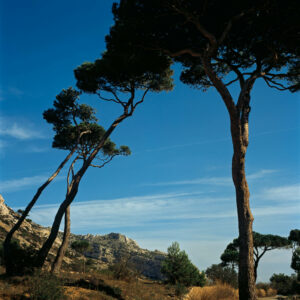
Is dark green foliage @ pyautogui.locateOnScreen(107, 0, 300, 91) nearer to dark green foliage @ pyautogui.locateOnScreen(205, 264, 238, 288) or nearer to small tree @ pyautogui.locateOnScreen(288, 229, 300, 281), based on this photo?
dark green foliage @ pyautogui.locateOnScreen(205, 264, 238, 288)

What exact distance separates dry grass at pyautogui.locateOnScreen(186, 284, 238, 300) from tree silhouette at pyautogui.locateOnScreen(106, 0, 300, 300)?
1586 mm

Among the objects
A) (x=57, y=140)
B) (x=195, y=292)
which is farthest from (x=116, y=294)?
(x=57, y=140)

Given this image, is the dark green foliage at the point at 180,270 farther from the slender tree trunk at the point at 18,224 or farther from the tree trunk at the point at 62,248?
the slender tree trunk at the point at 18,224

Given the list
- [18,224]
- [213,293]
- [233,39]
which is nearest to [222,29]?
[233,39]

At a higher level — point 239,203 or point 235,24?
point 235,24

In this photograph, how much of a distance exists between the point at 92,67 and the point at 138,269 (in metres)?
11.8

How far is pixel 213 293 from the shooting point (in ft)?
27.8

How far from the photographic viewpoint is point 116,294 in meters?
9.53

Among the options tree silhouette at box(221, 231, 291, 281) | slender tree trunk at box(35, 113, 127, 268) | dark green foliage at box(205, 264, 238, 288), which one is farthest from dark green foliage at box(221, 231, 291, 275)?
slender tree trunk at box(35, 113, 127, 268)

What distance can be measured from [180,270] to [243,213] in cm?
886

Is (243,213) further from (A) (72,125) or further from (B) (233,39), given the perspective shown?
(A) (72,125)

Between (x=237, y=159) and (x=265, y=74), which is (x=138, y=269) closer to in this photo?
(x=237, y=159)

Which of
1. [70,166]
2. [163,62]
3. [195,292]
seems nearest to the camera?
[195,292]

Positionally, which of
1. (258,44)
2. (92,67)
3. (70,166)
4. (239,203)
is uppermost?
(92,67)
